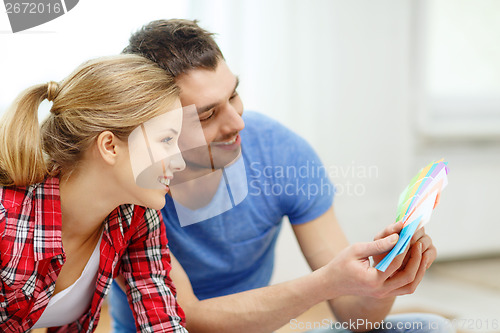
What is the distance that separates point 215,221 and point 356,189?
748 mm

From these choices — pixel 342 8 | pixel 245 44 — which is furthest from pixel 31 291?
pixel 342 8

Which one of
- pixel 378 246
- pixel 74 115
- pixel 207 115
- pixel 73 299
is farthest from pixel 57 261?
pixel 378 246

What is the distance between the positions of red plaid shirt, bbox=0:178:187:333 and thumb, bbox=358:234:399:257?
31 centimetres

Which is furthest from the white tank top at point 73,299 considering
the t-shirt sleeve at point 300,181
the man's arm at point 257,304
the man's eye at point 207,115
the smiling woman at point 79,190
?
the t-shirt sleeve at point 300,181

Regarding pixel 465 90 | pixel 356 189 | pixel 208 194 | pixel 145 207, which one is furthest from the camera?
pixel 465 90

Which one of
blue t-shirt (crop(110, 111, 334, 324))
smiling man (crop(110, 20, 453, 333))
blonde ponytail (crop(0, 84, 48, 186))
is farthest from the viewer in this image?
blue t-shirt (crop(110, 111, 334, 324))

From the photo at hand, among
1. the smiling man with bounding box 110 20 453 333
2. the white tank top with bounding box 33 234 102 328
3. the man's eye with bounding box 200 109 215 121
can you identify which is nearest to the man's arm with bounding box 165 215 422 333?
the smiling man with bounding box 110 20 453 333

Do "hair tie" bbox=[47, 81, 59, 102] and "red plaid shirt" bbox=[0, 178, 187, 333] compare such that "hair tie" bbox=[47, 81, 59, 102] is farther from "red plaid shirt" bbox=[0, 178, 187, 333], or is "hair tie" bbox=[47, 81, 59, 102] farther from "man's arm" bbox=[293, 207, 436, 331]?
"man's arm" bbox=[293, 207, 436, 331]

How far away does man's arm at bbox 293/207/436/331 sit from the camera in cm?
81

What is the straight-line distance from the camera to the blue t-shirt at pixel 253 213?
105cm

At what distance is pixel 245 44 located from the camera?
1.69 meters

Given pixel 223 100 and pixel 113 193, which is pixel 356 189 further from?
pixel 113 193

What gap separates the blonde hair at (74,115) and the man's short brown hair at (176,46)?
0.08 metres

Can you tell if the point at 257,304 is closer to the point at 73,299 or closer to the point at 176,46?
the point at 73,299
